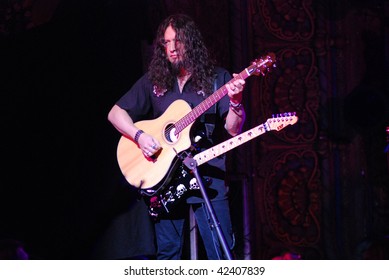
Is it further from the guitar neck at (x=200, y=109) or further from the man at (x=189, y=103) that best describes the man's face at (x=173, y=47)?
the guitar neck at (x=200, y=109)

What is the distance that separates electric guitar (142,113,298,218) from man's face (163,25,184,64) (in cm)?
48

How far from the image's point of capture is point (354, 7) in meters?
3.54

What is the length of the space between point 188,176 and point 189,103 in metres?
0.34

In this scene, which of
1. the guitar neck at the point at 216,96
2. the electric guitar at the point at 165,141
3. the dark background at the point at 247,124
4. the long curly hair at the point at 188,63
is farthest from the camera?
the dark background at the point at 247,124

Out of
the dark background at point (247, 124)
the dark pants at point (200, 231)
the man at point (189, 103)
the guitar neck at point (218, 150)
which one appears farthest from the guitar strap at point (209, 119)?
the dark background at point (247, 124)

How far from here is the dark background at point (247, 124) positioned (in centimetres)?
336

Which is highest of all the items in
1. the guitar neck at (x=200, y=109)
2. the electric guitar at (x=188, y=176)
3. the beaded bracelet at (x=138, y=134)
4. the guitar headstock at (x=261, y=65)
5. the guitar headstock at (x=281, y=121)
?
the guitar headstock at (x=261, y=65)

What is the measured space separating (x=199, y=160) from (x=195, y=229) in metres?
0.51

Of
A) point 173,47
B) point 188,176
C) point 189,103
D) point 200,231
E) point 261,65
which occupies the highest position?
point 173,47

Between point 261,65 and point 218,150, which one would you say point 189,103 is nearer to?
point 218,150

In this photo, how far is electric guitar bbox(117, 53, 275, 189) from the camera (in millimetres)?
2789

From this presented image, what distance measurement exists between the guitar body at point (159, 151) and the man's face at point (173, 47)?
8.4 inches

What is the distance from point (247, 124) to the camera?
358 cm

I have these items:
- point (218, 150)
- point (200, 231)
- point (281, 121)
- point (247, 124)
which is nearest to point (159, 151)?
point (218, 150)
